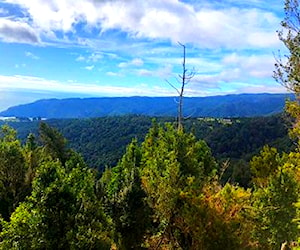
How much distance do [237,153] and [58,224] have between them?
9813cm

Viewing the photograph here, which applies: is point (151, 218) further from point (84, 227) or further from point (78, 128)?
point (78, 128)

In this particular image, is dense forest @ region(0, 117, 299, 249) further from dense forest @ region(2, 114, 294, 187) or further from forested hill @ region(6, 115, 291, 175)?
forested hill @ region(6, 115, 291, 175)

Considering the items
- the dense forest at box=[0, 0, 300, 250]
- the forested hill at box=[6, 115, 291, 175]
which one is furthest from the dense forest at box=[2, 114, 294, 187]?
the dense forest at box=[0, 0, 300, 250]

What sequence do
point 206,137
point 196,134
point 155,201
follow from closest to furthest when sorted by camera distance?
point 155,201 < point 206,137 < point 196,134

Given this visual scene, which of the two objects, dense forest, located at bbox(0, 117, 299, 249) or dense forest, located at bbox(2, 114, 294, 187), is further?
dense forest, located at bbox(2, 114, 294, 187)

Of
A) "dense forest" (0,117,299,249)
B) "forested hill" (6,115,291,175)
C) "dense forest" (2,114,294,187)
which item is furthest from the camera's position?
"forested hill" (6,115,291,175)

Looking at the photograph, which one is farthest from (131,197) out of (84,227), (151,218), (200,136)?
(200,136)

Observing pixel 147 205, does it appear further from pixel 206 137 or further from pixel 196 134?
pixel 196 134

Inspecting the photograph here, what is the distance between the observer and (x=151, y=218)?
1798cm

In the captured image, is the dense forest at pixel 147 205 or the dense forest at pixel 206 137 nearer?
the dense forest at pixel 147 205

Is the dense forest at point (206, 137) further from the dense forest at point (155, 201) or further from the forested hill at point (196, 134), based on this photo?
the dense forest at point (155, 201)

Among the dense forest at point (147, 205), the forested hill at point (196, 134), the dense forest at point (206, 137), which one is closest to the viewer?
the dense forest at point (147, 205)

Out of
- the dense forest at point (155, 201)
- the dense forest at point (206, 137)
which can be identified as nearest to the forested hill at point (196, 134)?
the dense forest at point (206, 137)

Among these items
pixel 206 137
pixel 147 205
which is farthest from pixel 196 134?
pixel 147 205
